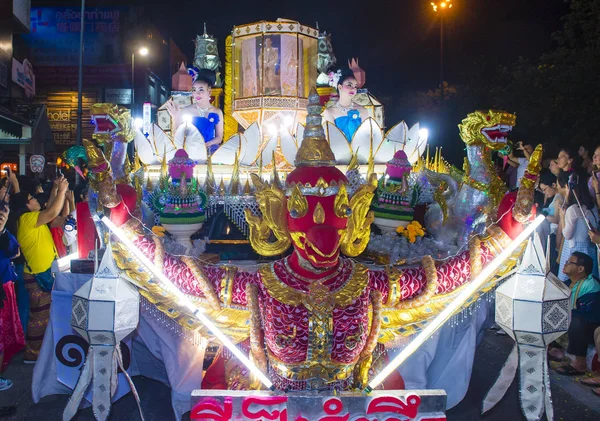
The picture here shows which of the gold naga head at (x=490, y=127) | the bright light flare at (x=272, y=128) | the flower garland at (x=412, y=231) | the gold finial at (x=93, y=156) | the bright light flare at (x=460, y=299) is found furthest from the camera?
the bright light flare at (x=272, y=128)

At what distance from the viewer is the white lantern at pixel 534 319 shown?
2223 millimetres

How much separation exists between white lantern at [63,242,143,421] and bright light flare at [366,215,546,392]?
3.81 ft

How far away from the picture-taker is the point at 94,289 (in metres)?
2.22

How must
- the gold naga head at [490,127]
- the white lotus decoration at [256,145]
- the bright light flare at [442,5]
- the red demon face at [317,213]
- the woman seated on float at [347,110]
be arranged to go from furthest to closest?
the bright light flare at [442,5], the woman seated on float at [347,110], the white lotus decoration at [256,145], the gold naga head at [490,127], the red demon face at [317,213]

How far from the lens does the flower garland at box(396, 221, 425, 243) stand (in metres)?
3.43

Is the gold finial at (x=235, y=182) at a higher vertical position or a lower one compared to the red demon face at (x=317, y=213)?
higher

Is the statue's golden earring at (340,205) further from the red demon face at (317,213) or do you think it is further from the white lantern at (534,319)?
the white lantern at (534,319)

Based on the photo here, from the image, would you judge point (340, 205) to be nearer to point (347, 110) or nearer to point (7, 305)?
point (347, 110)

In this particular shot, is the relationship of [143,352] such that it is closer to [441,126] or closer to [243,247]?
[243,247]

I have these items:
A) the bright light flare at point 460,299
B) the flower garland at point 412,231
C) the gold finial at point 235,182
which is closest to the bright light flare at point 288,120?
the gold finial at point 235,182

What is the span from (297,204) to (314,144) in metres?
0.30

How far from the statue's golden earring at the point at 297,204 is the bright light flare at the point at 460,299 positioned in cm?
80

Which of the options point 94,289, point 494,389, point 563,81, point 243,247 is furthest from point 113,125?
point 563,81

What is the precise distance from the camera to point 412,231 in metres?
3.47
